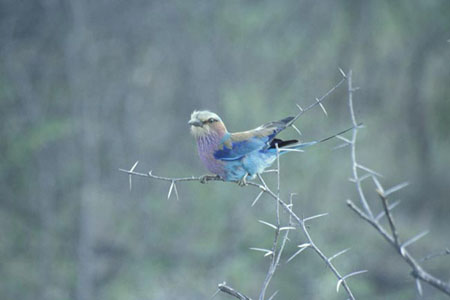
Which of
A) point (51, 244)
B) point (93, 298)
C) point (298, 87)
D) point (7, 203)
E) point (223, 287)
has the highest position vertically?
point (298, 87)

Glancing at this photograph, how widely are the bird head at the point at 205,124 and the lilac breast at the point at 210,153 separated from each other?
4 centimetres

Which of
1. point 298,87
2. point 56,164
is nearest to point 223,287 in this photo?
point 56,164


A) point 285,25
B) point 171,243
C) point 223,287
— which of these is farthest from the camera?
point 285,25

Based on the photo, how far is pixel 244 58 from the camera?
10.1m

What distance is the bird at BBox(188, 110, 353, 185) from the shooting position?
3.97 meters

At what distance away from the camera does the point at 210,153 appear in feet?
13.2

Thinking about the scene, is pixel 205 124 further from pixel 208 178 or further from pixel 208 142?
pixel 208 178

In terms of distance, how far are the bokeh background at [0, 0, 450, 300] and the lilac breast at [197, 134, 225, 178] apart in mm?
3815

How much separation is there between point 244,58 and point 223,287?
8.19 m

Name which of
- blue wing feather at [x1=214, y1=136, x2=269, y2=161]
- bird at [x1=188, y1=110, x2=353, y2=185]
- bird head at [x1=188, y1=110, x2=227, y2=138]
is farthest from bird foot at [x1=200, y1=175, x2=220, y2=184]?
bird head at [x1=188, y1=110, x2=227, y2=138]

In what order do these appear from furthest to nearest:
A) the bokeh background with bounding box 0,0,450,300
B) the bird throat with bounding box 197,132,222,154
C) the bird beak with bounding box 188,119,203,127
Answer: the bokeh background with bounding box 0,0,450,300
the bird throat with bounding box 197,132,222,154
the bird beak with bounding box 188,119,203,127

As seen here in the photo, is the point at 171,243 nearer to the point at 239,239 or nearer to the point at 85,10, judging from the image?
the point at 239,239

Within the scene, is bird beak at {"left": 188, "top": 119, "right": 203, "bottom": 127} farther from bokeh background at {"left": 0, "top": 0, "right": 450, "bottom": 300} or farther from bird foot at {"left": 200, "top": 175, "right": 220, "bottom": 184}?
bokeh background at {"left": 0, "top": 0, "right": 450, "bottom": 300}

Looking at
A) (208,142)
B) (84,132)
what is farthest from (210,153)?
(84,132)
